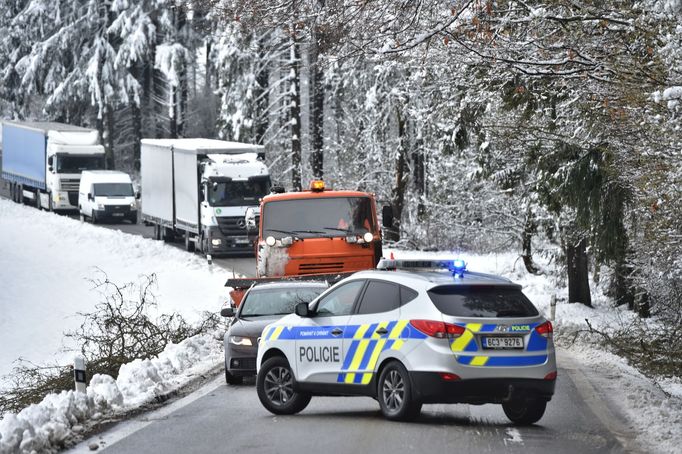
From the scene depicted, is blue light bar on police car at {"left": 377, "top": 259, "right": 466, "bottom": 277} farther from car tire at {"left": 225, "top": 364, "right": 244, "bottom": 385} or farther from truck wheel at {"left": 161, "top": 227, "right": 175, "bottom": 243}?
truck wheel at {"left": 161, "top": 227, "right": 175, "bottom": 243}

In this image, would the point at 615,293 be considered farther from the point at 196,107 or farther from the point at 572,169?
the point at 196,107

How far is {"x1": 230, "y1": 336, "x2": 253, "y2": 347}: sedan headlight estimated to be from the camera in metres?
16.6

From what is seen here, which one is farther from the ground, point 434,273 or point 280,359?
point 434,273

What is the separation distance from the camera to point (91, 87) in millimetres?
67000

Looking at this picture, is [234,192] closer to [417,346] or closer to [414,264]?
[414,264]

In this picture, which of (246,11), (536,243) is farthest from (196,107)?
(246,11)

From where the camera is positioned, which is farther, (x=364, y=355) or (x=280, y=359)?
(x=280, y=359)

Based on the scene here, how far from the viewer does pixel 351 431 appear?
11.9m

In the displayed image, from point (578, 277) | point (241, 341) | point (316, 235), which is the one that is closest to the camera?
point (241, 341)

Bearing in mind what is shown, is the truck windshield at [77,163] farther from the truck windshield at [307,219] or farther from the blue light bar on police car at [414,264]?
the blue light bar on police car at [414,264]

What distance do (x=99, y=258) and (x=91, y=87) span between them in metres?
22.6

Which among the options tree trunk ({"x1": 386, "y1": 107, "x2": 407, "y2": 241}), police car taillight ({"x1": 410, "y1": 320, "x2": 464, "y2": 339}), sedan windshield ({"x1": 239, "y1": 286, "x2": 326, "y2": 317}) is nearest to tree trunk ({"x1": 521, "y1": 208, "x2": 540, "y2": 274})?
tree trunk ({"x1": 386, "y1": 107, "x2": 407, "y2": 241})

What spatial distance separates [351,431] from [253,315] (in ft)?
20.3

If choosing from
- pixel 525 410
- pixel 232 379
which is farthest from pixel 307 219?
pixel 525 410
